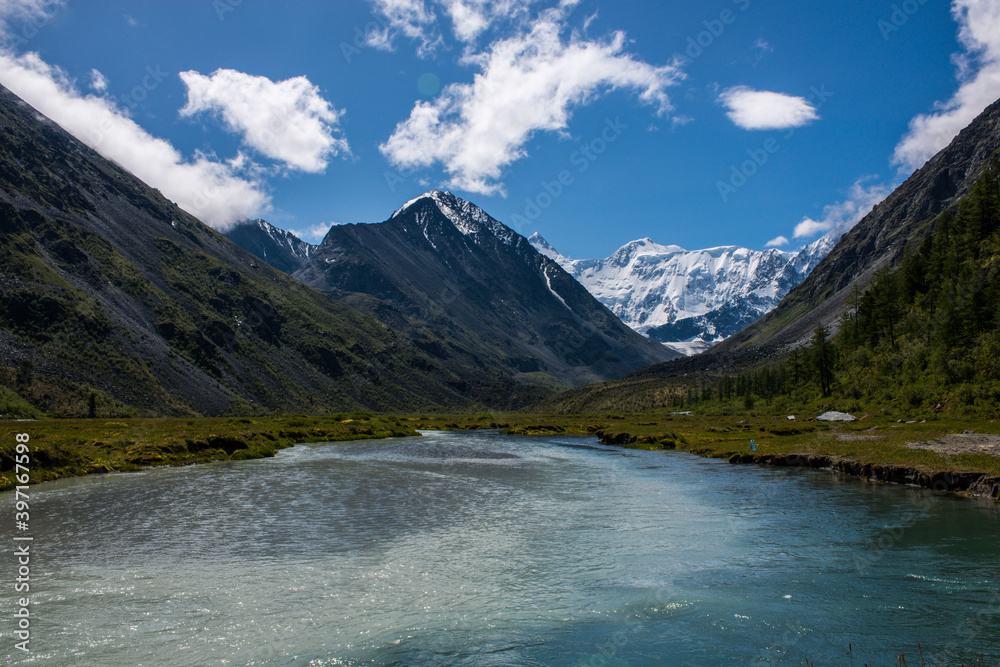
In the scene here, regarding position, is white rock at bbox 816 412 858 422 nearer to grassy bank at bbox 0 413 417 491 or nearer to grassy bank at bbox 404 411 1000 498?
grassy bank at bbox 404 411 1000 498

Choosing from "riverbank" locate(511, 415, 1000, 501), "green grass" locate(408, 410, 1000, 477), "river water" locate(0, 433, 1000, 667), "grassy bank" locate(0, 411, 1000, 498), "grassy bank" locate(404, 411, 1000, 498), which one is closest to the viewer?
"river water" locate(0, 433, 1000, 667)

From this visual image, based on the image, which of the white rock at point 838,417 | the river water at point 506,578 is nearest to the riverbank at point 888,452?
the river water at point 506,578

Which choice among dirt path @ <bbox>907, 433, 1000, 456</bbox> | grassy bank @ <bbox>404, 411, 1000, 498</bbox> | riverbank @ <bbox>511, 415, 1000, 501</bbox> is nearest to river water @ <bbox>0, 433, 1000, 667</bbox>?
riverbank @ <bbox>511, 415, 1000, 501</bbox>

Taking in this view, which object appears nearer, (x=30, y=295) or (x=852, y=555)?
(x=852, y=555)

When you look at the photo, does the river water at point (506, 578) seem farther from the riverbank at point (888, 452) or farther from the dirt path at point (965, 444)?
the dirt path at point (965, 444)

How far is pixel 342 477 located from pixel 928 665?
1539 inches

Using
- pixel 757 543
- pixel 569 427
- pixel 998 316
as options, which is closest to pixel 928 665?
pixel 757 543

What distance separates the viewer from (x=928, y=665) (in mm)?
11539

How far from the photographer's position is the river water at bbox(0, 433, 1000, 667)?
1314cm

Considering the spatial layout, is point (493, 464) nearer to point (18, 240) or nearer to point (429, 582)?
point (429, 582)

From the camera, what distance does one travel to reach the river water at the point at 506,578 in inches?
517

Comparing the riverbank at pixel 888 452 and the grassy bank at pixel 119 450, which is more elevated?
the riverbank at pixel 888 452

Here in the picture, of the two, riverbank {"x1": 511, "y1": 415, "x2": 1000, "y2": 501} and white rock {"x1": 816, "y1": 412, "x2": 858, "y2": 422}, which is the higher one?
white rock {"x1": 816, "y1": 412, "x2": 858, "y2": 422}

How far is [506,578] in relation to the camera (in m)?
18.6
